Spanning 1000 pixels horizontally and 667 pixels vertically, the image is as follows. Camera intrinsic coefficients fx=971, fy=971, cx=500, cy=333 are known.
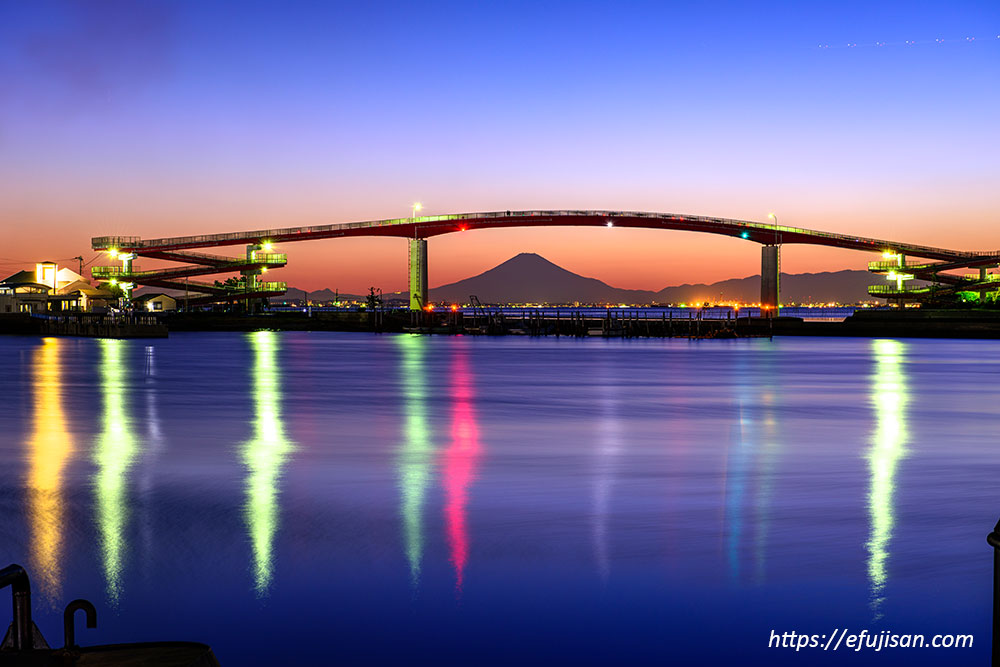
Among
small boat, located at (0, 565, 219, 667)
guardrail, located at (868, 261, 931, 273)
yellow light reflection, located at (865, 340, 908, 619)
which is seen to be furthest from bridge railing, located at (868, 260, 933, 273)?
small boat, located at (0, 565, 219, 667)

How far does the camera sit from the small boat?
2965 mm

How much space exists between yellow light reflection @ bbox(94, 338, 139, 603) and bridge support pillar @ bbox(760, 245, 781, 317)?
71.6m

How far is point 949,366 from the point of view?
35750mm

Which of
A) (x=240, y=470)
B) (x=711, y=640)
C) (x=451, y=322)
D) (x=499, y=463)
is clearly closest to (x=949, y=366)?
(x=499, y=463)

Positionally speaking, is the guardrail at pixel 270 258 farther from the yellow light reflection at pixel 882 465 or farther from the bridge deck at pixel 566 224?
the yellow light reflection at pixel 882 465

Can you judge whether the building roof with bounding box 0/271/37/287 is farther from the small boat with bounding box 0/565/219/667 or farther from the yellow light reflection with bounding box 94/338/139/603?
the small boat with bounding box 0/565/219/667

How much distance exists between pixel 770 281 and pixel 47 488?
84.4 m

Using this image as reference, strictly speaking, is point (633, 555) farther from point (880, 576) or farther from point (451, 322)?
point (451, 322)

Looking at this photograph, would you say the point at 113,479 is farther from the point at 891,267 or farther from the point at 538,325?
the point at 891,267

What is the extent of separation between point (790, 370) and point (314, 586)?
98.5 feet

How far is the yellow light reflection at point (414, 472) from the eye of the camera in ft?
23.2

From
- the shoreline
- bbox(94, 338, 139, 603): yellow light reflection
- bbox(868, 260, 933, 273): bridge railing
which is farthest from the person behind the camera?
bbox(868, 260, 933, 273): bridge railing

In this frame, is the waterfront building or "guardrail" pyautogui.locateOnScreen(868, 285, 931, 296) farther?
"guardrail" pyautogui.locateOnScreen(868, 285, 931, 296)

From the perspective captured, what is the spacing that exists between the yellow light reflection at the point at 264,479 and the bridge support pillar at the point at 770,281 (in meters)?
70.4
